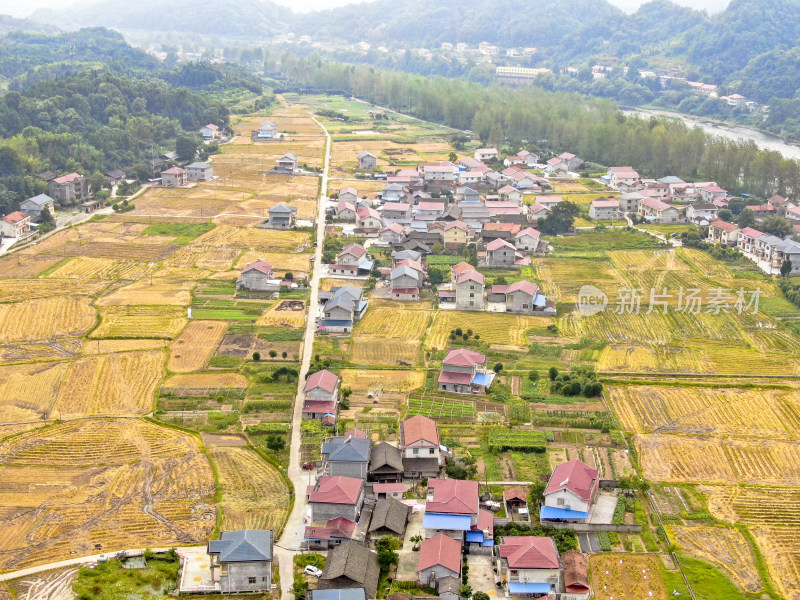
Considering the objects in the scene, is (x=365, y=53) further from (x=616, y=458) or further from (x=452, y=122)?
(x=616, y=458)

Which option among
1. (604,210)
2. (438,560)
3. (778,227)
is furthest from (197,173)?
(438,560)

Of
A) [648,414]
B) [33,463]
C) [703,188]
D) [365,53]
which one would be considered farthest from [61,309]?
[365,53]

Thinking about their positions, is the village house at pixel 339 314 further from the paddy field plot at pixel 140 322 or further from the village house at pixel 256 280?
the paddy field plot at pixel 140 322

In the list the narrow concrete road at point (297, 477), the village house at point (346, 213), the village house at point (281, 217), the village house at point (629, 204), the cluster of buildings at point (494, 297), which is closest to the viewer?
the narrow concrete road at point (297, 477)

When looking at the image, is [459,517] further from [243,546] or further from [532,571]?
[243,546]

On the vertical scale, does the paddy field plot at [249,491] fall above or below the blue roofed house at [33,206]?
above

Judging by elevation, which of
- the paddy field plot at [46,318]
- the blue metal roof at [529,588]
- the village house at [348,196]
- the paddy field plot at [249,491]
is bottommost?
the paddy field plot at [46,318]

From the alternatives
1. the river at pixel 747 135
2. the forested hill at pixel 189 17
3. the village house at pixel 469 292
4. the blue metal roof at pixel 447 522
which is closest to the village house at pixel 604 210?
the village house at pixel 469 292

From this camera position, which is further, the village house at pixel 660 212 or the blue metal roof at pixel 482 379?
the village house at pixel 660 212
